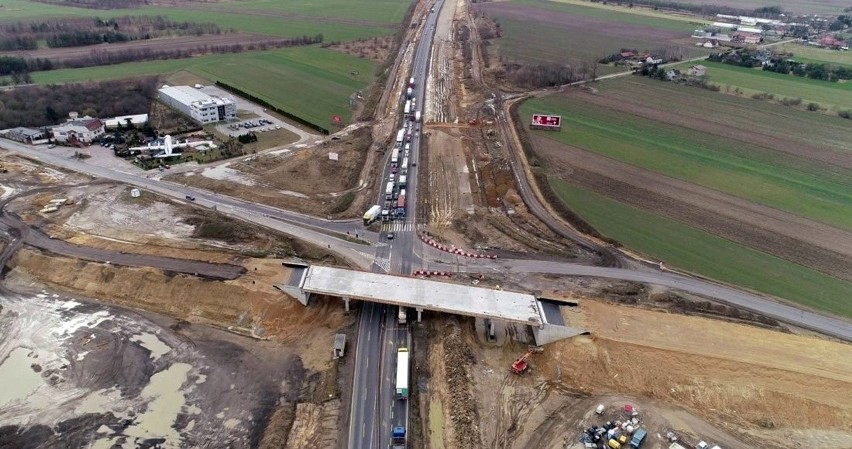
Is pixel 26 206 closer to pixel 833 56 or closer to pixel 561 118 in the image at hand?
pixel 561 118

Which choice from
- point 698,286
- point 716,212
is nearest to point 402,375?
point 698,286

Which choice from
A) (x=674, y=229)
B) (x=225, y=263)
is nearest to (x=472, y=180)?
(x=674, y=229)

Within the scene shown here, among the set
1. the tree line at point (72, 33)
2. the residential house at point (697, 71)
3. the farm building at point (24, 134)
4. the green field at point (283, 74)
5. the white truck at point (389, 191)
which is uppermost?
the tree line at point (72, 33)

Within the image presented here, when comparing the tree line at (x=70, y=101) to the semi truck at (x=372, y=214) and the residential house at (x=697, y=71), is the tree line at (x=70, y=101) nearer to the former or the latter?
the semi truck at (x=372, y=214)

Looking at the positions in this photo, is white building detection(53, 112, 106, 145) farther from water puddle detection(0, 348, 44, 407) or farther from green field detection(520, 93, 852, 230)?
green field detection(520, 93, 852, 230)

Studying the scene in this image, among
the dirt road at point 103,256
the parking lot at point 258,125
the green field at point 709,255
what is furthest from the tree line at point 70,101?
the green field at point 709,255

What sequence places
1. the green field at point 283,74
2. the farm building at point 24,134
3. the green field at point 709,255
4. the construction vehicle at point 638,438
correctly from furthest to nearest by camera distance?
the green field at point 283,74 < the farm building at point 24,134 < the green field at point 709,255 < the construction vehicle at point 638,438

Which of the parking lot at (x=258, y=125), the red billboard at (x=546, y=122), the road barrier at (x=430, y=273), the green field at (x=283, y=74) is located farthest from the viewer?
the green field at (x=283, y=74)

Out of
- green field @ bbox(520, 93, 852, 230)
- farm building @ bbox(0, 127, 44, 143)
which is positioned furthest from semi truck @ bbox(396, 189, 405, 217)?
farm building @ bbox(0, 127, 44, 143)

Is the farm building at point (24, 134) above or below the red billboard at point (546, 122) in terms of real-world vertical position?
below
